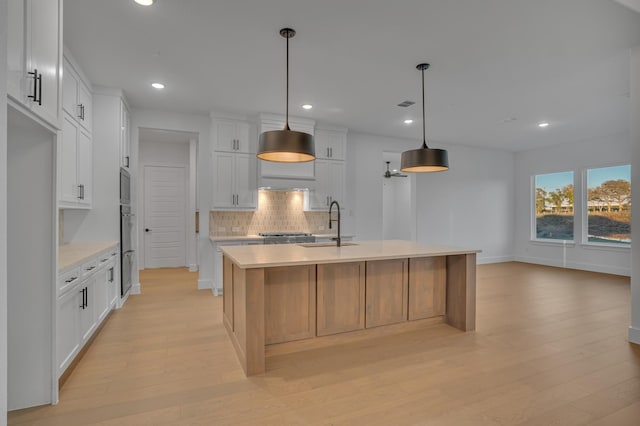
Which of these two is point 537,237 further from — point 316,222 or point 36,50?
point 36,50

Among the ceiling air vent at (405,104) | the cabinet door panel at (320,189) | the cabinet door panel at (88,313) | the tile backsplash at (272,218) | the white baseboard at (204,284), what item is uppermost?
the ceiling air vent at (405,104)

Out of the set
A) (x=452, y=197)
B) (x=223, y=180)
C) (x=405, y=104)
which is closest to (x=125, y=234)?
(x=223, y=180)

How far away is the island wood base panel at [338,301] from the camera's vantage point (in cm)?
258

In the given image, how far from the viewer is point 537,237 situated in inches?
318

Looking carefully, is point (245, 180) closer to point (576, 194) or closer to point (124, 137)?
point (124, 137)

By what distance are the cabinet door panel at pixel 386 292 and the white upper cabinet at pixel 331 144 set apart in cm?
300

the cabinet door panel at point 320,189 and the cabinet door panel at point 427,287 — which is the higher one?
the cabinet door panel at point 320,189

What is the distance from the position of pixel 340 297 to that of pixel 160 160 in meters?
5.93

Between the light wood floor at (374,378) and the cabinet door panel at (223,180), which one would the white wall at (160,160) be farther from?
the light wood floor at (374,378)

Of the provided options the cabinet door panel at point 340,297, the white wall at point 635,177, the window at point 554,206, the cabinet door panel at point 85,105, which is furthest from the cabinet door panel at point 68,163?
the window at point 554,206

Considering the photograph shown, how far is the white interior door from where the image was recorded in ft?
23.7

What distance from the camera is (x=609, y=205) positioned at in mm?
6754

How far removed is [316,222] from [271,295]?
11.2 feet

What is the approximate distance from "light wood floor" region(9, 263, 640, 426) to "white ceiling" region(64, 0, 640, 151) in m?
2.78
